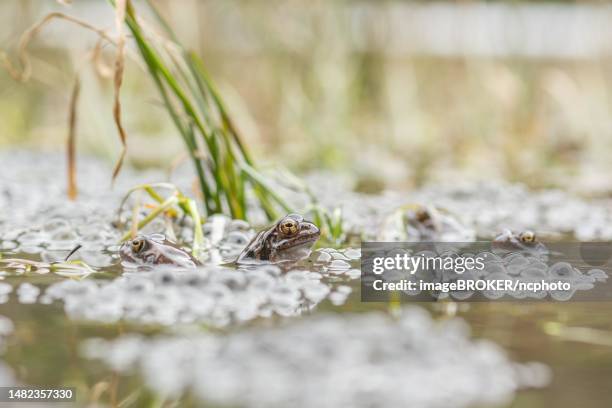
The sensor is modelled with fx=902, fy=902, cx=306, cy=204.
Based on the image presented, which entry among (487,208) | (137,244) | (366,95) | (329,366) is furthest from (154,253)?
(366,95)

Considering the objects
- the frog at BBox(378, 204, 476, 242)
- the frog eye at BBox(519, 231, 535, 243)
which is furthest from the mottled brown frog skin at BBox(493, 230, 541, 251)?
the frog at BBox(378, 204, 476, 242)

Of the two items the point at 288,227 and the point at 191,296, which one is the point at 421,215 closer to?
the point at 288,227

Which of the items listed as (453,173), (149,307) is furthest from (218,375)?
(453,173)

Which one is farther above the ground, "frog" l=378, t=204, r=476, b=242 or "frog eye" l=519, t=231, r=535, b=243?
"frog eye" l=519, t=231, r=535, b=243

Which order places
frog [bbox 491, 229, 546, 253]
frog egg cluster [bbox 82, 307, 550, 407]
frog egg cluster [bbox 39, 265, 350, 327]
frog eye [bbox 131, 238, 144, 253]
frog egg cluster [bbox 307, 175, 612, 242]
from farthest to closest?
1. frog egg cluster [bbox 307, 175, 612, 242]
2. frog [bbox 491, 229, 546, 253]
3. frog eye [bbox 131, 238, 144, 253]
4. frog egg cluster [bbox 39, 265, 350, 327]
5. frog egg cluster [bbox 82, 307, 550, 407]

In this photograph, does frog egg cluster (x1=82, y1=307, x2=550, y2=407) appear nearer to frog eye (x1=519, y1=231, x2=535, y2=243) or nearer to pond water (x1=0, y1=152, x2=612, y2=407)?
pond water (x1=0, y1=152, x2=612, y2=407)

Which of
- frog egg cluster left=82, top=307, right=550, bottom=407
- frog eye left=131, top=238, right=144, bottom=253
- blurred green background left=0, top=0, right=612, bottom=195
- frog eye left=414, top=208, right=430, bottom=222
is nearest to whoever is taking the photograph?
frog egg cluster left=82, top=307, right=550, bottom=407
